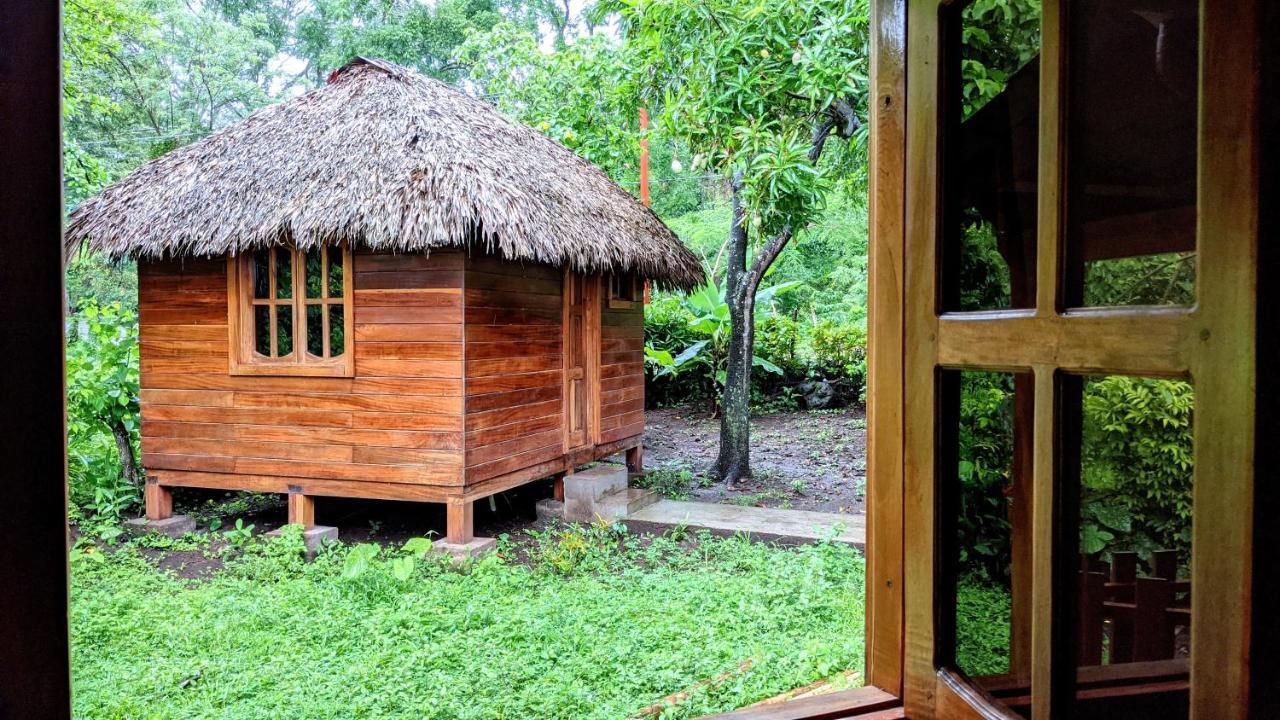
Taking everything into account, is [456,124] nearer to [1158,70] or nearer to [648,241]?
[648,241]

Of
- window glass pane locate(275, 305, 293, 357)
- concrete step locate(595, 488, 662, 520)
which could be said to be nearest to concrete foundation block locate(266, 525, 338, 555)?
window glass pane locate(275, 305, 293, 357)

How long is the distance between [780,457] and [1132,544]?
9780 millimetres

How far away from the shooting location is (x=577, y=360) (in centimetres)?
845

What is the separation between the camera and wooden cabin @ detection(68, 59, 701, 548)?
6371 mm

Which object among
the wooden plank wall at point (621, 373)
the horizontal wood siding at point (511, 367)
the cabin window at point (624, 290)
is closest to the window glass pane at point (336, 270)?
the horizontal wood siding at point (511, 367)

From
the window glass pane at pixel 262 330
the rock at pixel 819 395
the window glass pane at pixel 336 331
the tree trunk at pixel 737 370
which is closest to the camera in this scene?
the window glass pane at pixel 336 331

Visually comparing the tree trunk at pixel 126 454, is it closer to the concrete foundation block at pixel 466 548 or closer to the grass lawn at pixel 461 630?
the grass lawn at pixel 461 630

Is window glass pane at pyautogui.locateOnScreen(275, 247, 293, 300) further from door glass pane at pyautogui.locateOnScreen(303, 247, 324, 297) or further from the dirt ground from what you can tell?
the dirt ground

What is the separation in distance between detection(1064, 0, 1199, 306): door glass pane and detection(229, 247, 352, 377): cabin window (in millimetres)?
6220

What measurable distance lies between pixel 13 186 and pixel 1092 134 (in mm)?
1170

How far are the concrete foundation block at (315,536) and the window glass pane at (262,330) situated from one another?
1.57 m

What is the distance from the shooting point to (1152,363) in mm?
880

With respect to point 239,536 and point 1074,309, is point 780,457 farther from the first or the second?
point 1074,309

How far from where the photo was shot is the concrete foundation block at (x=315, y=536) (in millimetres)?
6433
